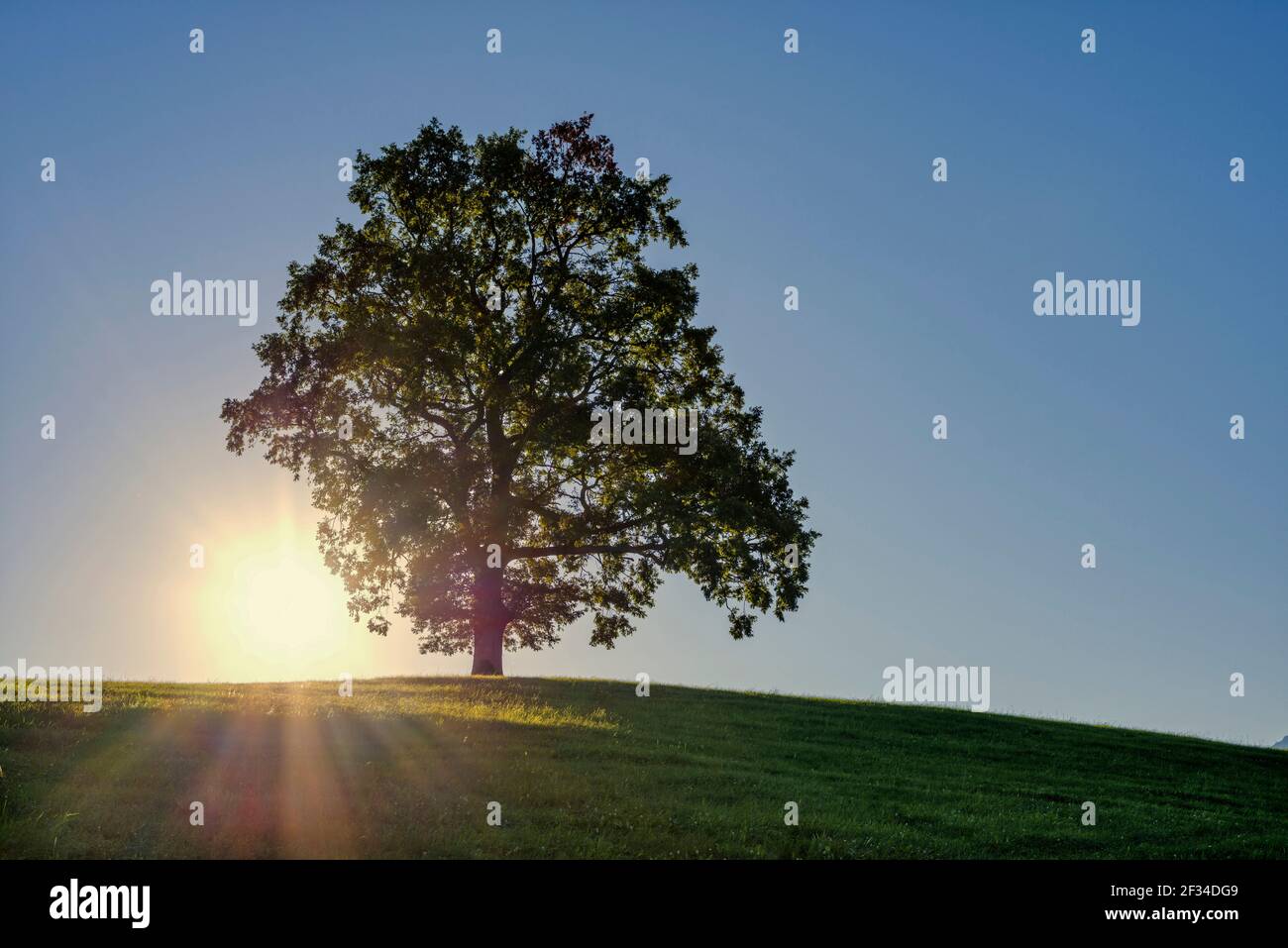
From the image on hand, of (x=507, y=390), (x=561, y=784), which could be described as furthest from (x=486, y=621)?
(x=561, y=784)

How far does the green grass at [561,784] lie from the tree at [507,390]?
23.2ft

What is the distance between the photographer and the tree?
117 ft

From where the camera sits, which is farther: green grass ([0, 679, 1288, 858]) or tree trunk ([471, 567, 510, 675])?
tree trunk ([471, 567, 510, 675])

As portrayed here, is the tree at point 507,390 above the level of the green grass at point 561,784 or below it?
above

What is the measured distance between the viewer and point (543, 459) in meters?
38.0

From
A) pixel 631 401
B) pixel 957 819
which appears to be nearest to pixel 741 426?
pixel 631 401

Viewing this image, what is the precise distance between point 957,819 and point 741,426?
20934 mm

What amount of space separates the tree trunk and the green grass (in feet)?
23.5

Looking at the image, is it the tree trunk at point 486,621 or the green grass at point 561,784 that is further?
the tree trunk at point 486,621

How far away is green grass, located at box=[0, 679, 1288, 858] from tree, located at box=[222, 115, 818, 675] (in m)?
7.08

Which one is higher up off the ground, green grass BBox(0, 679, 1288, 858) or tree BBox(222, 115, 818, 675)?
tree BBox(222, 115, 818, 675)

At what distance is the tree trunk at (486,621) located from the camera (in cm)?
3819

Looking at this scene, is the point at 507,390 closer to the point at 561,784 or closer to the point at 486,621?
the point at 486,621

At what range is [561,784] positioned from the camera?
18.9 metres
